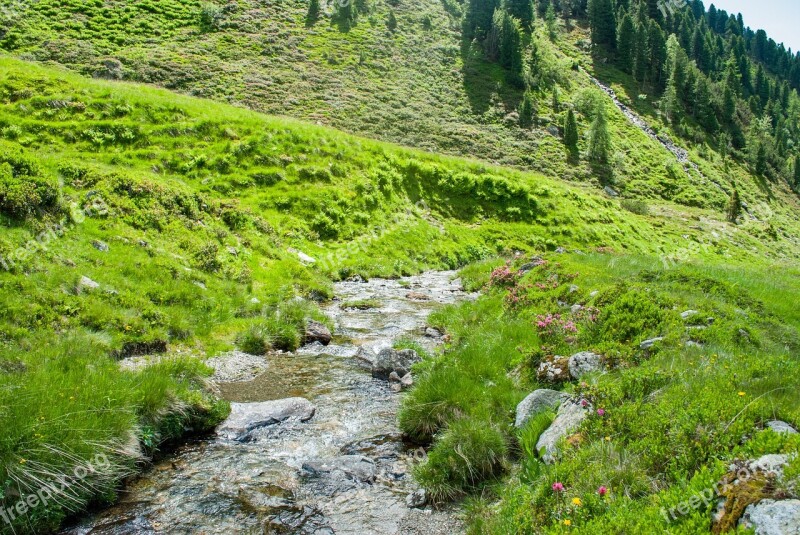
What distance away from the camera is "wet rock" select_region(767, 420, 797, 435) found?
448cm

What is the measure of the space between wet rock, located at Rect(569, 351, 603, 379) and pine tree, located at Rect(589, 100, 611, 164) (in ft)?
221

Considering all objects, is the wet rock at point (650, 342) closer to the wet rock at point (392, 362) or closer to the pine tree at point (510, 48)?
the wet rock at point (392, 362)

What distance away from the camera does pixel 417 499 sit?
21.7 feet

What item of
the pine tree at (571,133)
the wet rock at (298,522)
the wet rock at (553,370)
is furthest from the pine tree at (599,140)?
the wet rock at (298,522)

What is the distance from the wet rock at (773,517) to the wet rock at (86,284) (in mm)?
13317

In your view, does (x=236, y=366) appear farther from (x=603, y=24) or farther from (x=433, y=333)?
(x=603, y=24)

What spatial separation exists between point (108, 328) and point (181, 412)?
4292 mm

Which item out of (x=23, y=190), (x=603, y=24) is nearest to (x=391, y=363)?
(x=23, y=190)

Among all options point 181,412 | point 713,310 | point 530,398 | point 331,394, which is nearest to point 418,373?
point 331,394

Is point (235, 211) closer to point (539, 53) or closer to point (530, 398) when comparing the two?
point (530, 398)

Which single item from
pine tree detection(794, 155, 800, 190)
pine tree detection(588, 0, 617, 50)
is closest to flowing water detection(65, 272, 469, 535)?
pine tree detection(794, 155, 800, 190)

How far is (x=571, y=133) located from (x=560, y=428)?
72041 millimetres

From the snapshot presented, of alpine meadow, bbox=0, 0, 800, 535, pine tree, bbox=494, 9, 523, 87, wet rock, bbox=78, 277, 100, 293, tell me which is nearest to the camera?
alpine meadow, bbox=0, 0, 800, 535

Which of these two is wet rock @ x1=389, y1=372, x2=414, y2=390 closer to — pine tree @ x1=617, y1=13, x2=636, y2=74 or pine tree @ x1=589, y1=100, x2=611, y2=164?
pine tree @ x1=589, y1=100, x2=611, y2=164
